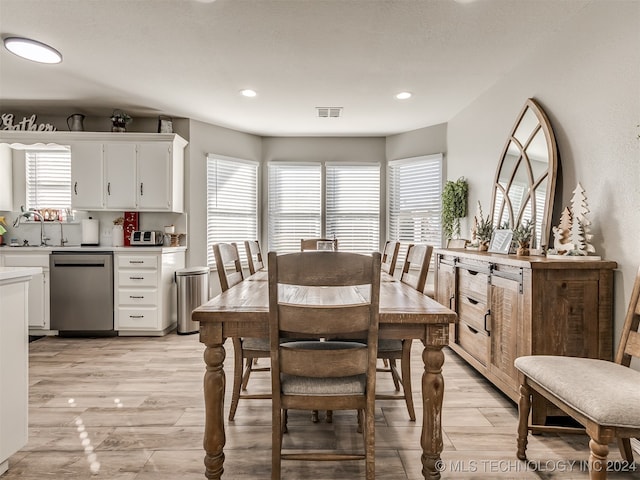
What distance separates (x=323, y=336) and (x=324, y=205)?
4.30m

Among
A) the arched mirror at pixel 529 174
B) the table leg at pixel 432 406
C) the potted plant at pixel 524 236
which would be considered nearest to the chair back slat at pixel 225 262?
the table leg at pixel 432 406

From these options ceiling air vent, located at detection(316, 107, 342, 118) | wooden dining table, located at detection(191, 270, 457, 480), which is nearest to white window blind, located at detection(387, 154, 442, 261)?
ceiling air vent, located at detection(316, 107, 342, 118)

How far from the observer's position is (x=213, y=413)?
1.58m

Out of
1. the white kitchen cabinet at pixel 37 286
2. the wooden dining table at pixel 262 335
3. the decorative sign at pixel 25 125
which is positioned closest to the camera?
the wooden dining table at pixel 262 335

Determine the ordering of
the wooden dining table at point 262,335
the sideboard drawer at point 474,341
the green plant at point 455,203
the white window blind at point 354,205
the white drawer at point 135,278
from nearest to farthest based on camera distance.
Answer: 1. the wooden dining table at point 262,335
2. the sideboard drawer at point 474,341
3. the white drawer at point 135,278
4. the green plant at point 455,203
5. the white window blind at point 354,205

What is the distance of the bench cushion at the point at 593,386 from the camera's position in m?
1.30

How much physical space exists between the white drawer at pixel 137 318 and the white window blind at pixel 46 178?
1759 mm

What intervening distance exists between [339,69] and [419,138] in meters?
2.24

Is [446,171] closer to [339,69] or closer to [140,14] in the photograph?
[339,69]

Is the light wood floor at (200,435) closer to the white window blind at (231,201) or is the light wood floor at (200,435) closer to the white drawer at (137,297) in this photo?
the white drawer at (137,297)

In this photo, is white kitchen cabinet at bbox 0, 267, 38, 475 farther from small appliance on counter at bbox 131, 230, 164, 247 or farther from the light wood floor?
small appliance on counter at bbox 131, 230, 164, 247

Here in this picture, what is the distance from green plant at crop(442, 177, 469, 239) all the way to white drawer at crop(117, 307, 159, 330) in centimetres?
363

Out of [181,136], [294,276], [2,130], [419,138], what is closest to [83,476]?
[294,276]

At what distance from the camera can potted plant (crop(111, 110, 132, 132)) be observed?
439 centimetres
